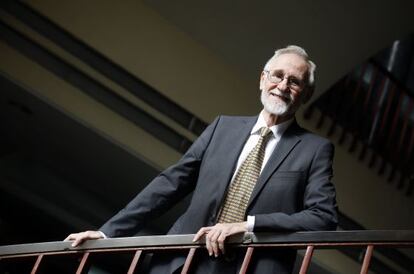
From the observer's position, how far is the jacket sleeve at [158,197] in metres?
2.23

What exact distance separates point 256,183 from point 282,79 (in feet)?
1.32

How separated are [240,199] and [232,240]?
18 cm

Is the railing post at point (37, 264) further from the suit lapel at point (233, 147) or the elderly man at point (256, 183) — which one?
the suit lapel at point (233, 147)

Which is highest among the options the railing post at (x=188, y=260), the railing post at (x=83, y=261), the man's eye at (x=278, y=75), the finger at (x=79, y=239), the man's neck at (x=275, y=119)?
the man's eye at (x=278, y=75)

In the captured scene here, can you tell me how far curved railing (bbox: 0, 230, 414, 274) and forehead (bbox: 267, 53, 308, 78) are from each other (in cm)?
60

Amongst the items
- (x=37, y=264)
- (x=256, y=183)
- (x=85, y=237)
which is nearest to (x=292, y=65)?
(x=256, y=183)

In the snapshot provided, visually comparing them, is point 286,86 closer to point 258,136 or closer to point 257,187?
point 258,136

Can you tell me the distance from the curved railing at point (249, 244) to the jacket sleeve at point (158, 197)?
80 millimetres

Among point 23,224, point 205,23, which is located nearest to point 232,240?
point 205,23

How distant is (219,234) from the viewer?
1.91 m

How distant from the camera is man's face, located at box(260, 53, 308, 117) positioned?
7.29 feet

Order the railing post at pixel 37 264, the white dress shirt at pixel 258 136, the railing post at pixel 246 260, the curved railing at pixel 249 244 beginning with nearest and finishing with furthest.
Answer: the curved railing at pixel 249 244
the railing post at pixel 246 260
the white dress shirt at pixel 258 136
the railing post at pixel 37 264

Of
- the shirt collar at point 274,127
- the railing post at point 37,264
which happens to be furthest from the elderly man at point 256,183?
the railing post at point 37,264

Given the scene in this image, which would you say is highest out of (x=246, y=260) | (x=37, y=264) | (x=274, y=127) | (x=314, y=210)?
(x=274, y=127)
